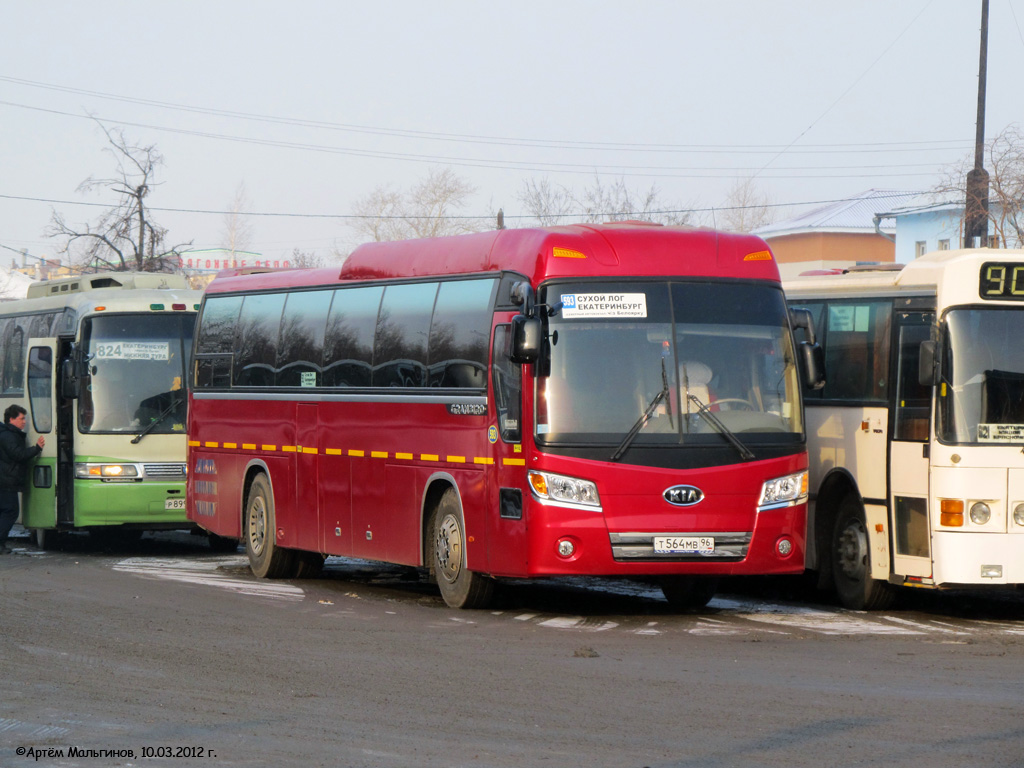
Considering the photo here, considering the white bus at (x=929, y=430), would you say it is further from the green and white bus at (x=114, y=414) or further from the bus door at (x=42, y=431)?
the bus door at (x=42, y=431)

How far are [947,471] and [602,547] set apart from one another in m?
2.84

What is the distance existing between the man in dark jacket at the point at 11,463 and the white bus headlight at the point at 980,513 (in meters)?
13.0

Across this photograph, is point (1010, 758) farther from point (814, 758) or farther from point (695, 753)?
point (695, 753)

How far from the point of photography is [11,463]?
21188 mm

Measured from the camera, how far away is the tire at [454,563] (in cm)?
1385

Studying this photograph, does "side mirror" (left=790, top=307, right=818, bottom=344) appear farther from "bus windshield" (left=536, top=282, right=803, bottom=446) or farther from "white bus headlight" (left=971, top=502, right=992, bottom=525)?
"white bus headlight" (left=971, top=502, right=992, bottom=525)

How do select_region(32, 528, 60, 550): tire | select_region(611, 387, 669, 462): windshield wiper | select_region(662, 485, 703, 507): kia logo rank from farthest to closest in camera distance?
select_region(32, 528, 60, 550): tire → select_region(662, 485, 703, 507): kia logo → select_region(611, 387, 669, 462): windshield wiper

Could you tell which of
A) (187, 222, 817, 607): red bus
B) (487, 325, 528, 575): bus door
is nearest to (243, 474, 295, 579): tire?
(187, 222, 817, 607): red bus

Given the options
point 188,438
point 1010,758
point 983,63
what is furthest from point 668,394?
point 983,63

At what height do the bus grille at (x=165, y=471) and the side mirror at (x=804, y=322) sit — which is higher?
the side mirror at (x=804, y=322)

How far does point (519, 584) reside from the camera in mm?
17000

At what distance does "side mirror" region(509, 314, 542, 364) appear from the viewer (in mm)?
12516

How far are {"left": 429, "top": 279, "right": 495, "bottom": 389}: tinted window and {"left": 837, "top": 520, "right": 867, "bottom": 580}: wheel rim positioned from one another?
3.63 metres

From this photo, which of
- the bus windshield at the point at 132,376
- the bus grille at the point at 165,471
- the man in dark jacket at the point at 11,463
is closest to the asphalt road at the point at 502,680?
the bus grille at the point at 165,471
